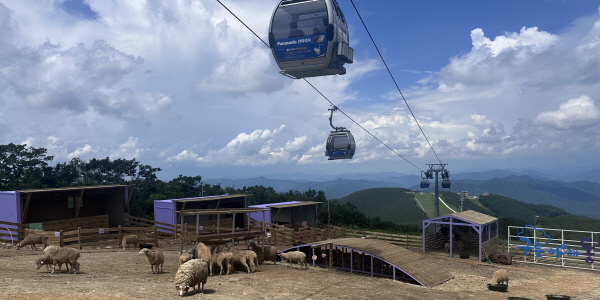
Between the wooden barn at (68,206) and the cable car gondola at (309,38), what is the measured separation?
59.8 feet

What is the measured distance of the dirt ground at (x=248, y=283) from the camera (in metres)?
11.7

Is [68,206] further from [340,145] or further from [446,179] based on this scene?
[446,179]

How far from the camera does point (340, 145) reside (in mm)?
21766

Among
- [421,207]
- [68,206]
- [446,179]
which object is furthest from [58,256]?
[421,207]

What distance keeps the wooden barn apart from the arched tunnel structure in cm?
1477

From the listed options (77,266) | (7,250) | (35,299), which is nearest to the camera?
(35,299)

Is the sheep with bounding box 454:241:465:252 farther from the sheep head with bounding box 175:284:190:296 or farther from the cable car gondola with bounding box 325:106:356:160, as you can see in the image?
the sheep head with bounding box 175:284:190:296

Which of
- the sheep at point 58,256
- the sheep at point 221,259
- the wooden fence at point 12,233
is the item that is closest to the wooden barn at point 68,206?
the wooden fence at point 12,233

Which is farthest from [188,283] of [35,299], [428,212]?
[428,212]

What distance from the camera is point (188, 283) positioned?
38.9 ft

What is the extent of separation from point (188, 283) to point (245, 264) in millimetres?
5291

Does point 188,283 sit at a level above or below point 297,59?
below

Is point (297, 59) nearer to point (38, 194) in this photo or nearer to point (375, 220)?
point (38, 194)

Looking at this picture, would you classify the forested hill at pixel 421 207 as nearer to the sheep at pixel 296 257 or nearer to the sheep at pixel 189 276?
the sheep at pixel 296 257
